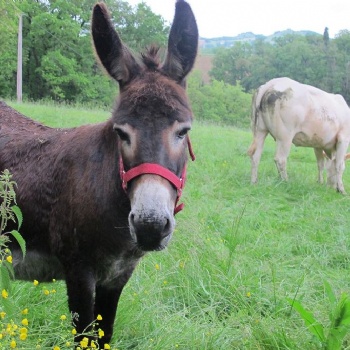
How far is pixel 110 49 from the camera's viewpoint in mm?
2160

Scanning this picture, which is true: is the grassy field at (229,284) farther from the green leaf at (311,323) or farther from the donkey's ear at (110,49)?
the donkey's ear at (110,49)

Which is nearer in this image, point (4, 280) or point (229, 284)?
point (4, 280)

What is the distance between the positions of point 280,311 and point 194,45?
1866 millimetres

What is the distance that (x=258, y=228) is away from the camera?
535cm

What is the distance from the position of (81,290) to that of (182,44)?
134 centimetres

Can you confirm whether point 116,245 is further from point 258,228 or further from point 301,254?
point 258,228

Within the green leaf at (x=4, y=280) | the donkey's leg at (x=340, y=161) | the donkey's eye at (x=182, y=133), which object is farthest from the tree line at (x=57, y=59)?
the green leaf at (x=4, y=280)

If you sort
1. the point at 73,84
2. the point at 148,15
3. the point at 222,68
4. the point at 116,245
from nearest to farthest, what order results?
the point at 116,245
the point at 73,84
the point at 148,15
the point at 222,68

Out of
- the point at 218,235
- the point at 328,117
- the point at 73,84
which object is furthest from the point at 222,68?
the point at 218,235

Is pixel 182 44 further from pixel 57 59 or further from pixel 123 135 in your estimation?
pixel 57 59

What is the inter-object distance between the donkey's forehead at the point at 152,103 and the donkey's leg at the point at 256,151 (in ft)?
19.6

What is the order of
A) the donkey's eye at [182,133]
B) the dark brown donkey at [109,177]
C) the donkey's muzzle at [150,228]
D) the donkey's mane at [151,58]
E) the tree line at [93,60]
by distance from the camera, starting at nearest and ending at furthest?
1. the donkey's muzzle at [150,228]
2. the dark brown donkey at [109,177]
3. the donkey's eye at [182,133]
4. the donkey's mane at [151,58]
5. the tree line at [93,60]

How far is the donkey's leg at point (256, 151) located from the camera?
8.09 metres

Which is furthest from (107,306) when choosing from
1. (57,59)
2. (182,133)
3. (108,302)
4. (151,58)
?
(57,59)
